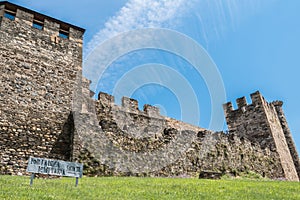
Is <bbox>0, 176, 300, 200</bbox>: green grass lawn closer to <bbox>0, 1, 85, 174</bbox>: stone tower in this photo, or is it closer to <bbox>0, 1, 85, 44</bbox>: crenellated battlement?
<bbox>0, 1, 85, 174</bbox>: stone tower

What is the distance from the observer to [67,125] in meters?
12.0

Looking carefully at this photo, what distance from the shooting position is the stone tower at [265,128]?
20.6 metres

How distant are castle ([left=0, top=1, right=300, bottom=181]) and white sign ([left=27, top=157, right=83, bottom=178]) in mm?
3413

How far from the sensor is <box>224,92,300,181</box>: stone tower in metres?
20.6

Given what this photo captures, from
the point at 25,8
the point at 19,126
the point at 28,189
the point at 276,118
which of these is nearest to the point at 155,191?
the point at 28,189

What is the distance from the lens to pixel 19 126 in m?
10.7

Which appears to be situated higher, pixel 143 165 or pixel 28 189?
pixel 143 165

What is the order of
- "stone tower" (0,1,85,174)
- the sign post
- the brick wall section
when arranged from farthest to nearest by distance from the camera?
the brick wall section → "stone tower" (0,1,85,174) → the sign post

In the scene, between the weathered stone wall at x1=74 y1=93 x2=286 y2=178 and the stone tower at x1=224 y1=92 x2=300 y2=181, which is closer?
the weathered stone wall at x1=74 y1=93 x2=286 y2=178

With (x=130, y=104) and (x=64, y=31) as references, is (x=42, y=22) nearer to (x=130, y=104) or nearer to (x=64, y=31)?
(x=64, y=31)

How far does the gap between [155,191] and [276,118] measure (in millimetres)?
20594

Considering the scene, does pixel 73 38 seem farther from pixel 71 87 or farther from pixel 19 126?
pixel 19 126

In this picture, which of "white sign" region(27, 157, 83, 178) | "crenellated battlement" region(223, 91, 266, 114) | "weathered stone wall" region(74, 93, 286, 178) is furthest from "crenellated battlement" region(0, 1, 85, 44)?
"crenellated battlement" region(223, 91, 266, 114)

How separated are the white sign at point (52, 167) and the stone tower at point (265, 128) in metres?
17.2
